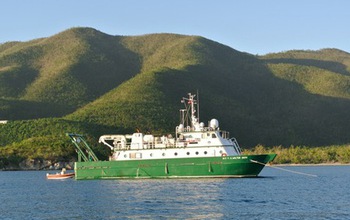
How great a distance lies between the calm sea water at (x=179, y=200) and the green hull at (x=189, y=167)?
103 cm

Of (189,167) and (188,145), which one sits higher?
(188,145)

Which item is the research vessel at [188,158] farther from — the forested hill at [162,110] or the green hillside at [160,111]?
the forested hill at [162,110]

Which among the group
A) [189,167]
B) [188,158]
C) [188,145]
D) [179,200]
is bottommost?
[179,200]

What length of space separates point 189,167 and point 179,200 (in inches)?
663

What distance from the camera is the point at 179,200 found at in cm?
4816

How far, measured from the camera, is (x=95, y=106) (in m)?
158

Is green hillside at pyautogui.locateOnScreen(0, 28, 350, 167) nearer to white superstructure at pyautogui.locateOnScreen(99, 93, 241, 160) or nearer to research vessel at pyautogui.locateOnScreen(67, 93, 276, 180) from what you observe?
research vessel at pyautogui.locateOnScreen(67, 93, 276, 180)

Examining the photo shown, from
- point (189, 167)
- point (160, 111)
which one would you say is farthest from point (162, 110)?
point (189, 167)

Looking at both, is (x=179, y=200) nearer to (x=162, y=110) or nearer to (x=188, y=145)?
(x=188, y=145)

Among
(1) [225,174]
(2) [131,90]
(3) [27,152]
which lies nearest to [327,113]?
(2) [131,90]

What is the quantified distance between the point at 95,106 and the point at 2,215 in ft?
377

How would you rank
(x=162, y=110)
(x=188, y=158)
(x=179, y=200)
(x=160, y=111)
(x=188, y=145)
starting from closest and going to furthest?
(x=179, y=200) < (x=188, y=158) < (x=188, y=145) < (x=160, y=111) < (x=162, y=110)

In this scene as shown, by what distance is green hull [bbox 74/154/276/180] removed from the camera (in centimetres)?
6444

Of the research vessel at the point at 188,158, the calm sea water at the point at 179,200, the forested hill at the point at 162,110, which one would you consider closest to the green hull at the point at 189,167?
the research vessel at the point at 188,158
